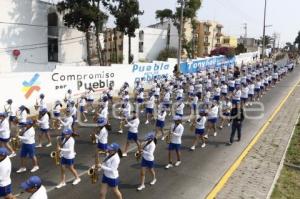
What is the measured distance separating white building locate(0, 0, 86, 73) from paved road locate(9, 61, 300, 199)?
59.6ft

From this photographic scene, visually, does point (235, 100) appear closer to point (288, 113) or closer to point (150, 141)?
point (288, 113)

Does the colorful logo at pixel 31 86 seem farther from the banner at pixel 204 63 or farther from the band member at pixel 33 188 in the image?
the banner at pixel 204 63

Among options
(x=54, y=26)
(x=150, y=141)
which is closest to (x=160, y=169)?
(x=150, y=141)

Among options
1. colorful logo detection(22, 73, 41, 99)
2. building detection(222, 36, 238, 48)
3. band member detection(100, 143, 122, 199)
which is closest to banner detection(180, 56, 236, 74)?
colorful logo detection(22, 73, 41, 99)

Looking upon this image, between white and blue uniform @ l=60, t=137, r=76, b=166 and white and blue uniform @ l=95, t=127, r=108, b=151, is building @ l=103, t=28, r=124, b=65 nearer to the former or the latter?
white and blue uniform @ l=95, t=127, r=108, b=151

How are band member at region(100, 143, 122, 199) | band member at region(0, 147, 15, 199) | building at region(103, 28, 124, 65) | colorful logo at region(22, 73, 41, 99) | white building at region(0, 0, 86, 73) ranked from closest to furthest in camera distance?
1. band member at region(0, 147, 15, 199)
2. band member at region(100, 143, 122, 199)
3. colorful logo at region(22, 73, 41, 99)
4. white building at region(0, 0, 86, 73)
5. building at region(103, 28, 124, 65)

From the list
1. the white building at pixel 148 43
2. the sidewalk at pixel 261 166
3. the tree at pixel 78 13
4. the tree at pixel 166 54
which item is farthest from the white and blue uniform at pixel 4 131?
the tree at pixel 166 54

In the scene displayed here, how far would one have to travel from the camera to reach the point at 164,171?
13.0 metres

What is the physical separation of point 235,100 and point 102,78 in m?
10.0

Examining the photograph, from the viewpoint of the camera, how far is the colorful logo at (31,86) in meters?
21.2

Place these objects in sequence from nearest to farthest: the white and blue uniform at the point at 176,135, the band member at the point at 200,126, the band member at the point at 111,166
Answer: the band member at the point at 111,166 < the white and blue uniform at the point at 176,135 < the band member at the point at 200,126

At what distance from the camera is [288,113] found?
24297mm

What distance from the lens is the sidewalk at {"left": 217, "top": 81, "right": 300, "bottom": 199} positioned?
11352 mm

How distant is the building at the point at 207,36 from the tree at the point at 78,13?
5260cm
